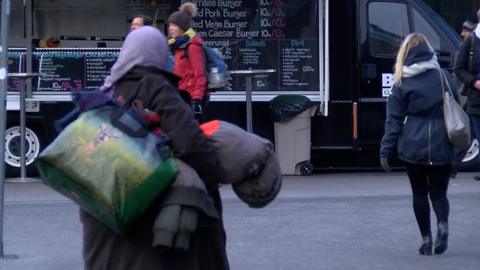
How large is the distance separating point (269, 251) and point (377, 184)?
374 cm

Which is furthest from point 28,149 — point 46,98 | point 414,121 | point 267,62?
point 414,121

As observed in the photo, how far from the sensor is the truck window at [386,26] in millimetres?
12102

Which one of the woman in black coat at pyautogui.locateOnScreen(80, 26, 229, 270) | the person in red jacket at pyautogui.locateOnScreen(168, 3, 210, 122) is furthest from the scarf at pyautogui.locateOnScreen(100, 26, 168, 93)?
the person in red jacket at pyautogui.locateOnScreen(168, 3, 210, 122)

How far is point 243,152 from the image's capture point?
3947mm

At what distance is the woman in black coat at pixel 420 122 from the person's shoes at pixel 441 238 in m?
0.14

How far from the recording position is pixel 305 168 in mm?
12172

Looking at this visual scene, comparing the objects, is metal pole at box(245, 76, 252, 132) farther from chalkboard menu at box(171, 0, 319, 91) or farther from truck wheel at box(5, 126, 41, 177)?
truck wheel at box(5, 126, 41, 177)

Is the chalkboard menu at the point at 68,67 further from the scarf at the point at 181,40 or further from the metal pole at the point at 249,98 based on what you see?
the scarf at the point at 181,40

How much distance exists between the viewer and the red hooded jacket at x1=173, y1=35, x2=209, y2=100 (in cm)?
924

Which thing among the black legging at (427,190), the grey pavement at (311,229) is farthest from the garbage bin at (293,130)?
the black legging at (427,190)

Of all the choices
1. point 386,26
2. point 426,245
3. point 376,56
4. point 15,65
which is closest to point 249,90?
point 376,56

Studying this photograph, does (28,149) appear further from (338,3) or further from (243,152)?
(243,152)

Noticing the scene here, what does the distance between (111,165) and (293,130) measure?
27.7 feet

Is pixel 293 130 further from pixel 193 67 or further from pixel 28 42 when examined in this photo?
pixel 28 42
